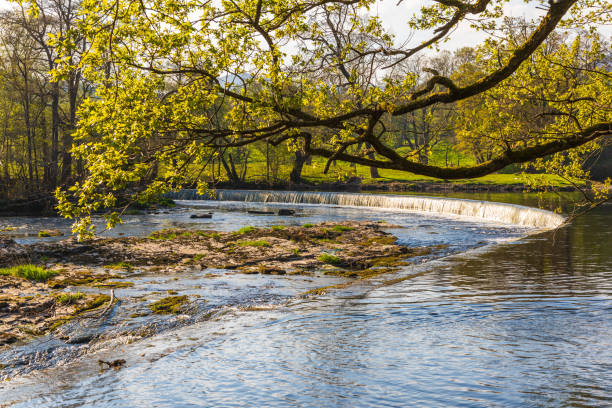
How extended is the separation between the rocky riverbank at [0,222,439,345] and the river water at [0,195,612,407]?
176cm

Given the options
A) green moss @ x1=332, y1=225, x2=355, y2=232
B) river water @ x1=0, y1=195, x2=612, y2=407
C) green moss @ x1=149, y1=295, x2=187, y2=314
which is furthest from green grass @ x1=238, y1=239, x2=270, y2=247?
green moss @ x1=149, y1=295, x2=187, y2=314

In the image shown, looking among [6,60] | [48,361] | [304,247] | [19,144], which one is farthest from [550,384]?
[19,144]

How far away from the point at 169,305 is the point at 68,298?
7.58 ft

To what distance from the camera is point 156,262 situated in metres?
18.2

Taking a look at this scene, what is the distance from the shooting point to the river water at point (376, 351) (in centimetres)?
795

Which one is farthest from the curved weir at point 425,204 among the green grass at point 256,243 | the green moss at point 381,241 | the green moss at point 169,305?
the green moss at point 169,305

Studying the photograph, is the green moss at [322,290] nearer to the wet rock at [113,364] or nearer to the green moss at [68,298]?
the green moss at [68,298]

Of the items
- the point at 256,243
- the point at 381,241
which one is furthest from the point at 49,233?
the point at 381,241

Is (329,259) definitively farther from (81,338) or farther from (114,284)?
(81,338)

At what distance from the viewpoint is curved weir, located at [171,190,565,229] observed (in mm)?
30158

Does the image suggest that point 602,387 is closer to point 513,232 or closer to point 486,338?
point 486,338

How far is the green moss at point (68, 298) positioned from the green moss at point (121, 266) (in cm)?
398

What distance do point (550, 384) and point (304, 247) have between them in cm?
1393

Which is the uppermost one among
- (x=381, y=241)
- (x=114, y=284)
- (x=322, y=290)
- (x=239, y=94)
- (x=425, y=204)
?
(x=239, y=94)
